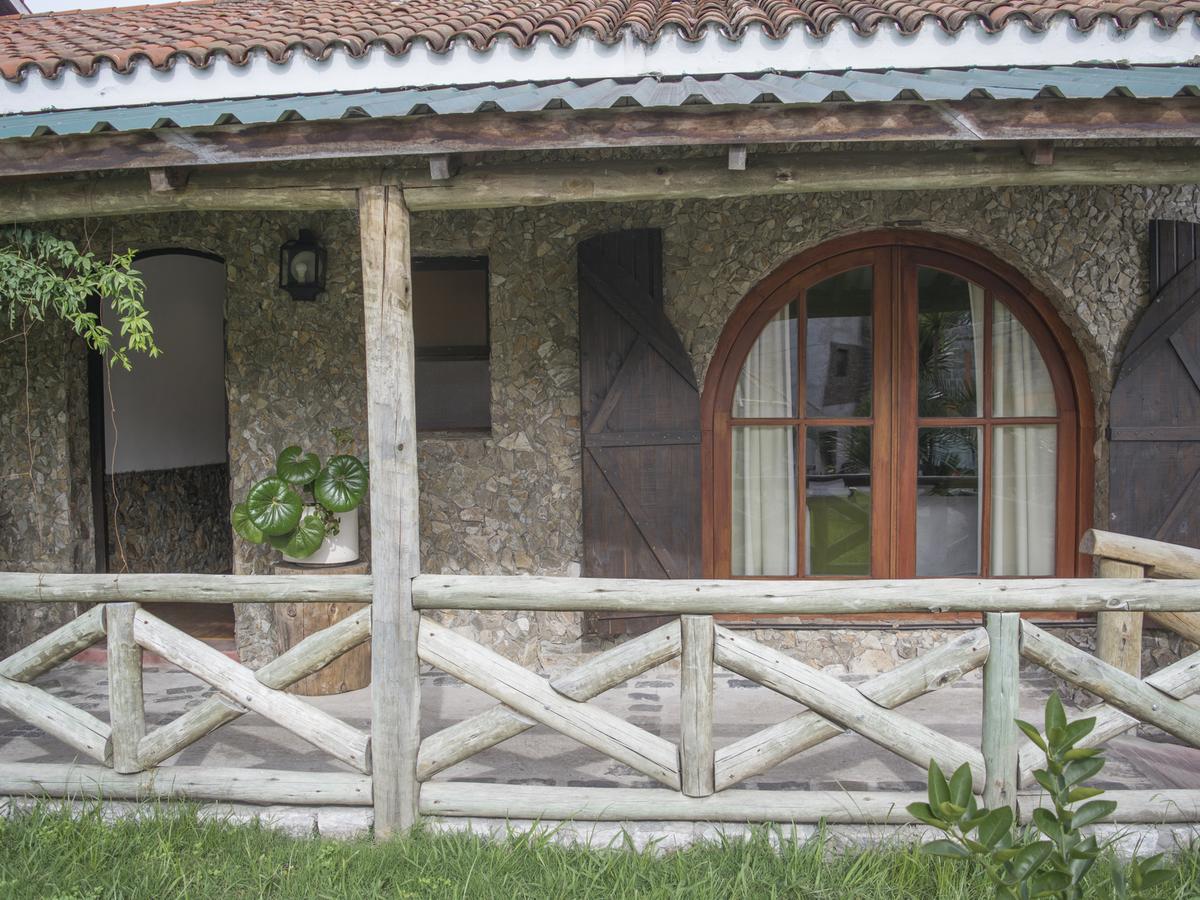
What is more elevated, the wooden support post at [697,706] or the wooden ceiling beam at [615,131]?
the wooden ceiling beam at [615,131]

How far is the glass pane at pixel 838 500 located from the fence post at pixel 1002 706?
182 centimetres

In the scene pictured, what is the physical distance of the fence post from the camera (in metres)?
2.84

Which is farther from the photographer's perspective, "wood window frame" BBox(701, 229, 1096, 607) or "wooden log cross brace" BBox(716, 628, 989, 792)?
"wood window frame" BBox(701, 229, 1096, 607)

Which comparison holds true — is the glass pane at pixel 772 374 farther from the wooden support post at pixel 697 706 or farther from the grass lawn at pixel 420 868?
the grass lawn at pixel 420 868

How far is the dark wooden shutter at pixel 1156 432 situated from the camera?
4.30m

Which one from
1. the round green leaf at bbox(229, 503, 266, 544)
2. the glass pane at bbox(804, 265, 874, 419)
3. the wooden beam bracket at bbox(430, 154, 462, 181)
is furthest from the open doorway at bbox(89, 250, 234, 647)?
the glass pane at bbox(804, 265, 874, 419)

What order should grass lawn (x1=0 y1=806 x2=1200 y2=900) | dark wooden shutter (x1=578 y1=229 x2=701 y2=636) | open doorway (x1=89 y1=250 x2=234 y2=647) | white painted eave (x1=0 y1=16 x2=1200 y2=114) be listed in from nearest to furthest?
1. grass lawn (x1=0 y1=806 x2=1200 y2=900)
2. white painted eave (x1=0 y1=16 x2=1200 y2=114)
3. dark wooden shutter (x1=578 y1=229 x2=701 y2=636)
4. open doorway (x1=89 y1=250 x2=234 y2=647)

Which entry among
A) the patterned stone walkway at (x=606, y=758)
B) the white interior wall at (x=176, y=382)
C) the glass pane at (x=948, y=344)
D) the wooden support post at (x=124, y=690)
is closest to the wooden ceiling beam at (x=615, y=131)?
the wooden support post at (x=124, y=690)

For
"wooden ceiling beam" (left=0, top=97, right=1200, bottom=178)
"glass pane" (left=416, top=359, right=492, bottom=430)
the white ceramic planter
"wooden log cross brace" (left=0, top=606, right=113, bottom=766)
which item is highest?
"wooden ceiling beam" (left=0, top=97, right=1200, bottom=178)

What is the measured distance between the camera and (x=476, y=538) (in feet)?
15.4

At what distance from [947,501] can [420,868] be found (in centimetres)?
337

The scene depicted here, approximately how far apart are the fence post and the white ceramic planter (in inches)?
121

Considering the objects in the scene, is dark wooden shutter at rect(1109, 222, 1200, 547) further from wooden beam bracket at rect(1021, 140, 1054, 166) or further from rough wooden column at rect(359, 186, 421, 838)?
rough wooden column at rect(359, 186, 421, 838)

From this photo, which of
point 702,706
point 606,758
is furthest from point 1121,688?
point 606,758
